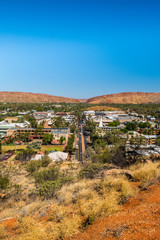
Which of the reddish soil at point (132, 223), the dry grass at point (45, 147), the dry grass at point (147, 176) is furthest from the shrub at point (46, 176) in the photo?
the dry grass at point (45, 147)

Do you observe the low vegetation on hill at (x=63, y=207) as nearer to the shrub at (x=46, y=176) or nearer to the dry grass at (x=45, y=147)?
the shrub at (x=46, y=176)

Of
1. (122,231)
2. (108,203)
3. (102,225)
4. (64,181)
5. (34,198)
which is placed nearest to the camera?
(122,231)

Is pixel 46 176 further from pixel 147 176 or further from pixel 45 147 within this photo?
pixel 45 147

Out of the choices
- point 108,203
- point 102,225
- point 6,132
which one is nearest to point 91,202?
point 108,203

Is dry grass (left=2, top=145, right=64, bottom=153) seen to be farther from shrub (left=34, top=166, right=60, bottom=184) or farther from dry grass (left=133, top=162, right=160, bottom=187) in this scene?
dry grass (left=133, top=162, right=160, bottom=187)

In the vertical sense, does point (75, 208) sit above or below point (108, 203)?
below

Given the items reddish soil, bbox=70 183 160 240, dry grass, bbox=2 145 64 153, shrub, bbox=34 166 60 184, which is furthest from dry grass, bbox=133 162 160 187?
dry grass, bbox=2 145 64 153

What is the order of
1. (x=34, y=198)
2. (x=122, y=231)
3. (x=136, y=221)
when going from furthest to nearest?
(x=34, y=198) → (x=136, y=221) → (x=122, y=231)

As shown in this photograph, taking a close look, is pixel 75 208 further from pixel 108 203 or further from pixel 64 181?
pixel 64 181
